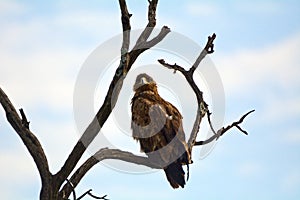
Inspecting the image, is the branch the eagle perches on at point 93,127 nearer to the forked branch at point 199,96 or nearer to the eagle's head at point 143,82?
the forked branch at point 199,96

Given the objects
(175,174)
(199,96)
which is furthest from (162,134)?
(199,96)

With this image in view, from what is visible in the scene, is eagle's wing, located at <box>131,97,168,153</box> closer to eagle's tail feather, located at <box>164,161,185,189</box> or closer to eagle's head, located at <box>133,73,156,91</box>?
eagle's tail feather, located at <box>164,161,185,189</box>

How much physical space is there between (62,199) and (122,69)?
4.29 feet

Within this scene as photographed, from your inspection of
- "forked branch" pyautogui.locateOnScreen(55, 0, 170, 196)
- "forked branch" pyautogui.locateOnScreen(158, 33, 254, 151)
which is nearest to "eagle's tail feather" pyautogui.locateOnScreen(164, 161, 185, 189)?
"forked branch" pyautogui.locateOnScreen(158, 33, 254, 151)

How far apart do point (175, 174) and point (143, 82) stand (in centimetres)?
183

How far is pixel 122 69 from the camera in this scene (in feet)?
16.7

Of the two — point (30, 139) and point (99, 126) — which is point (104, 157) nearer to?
point (99, 126)

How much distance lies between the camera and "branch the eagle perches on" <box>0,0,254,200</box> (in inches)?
191

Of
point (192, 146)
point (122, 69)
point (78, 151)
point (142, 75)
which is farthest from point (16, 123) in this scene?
point (142, 75)

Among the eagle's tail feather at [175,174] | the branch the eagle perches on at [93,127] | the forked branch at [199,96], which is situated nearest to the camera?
the branch the eagle perches on at [93,127]

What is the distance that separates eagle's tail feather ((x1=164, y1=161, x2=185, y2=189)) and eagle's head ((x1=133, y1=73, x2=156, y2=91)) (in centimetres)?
156

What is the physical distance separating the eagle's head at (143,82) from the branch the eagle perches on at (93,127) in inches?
83.4

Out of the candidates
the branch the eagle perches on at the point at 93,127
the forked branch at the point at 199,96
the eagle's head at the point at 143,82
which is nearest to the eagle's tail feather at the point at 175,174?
the forked branch at the point at 199,96

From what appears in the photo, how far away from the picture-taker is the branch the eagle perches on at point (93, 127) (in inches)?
191
